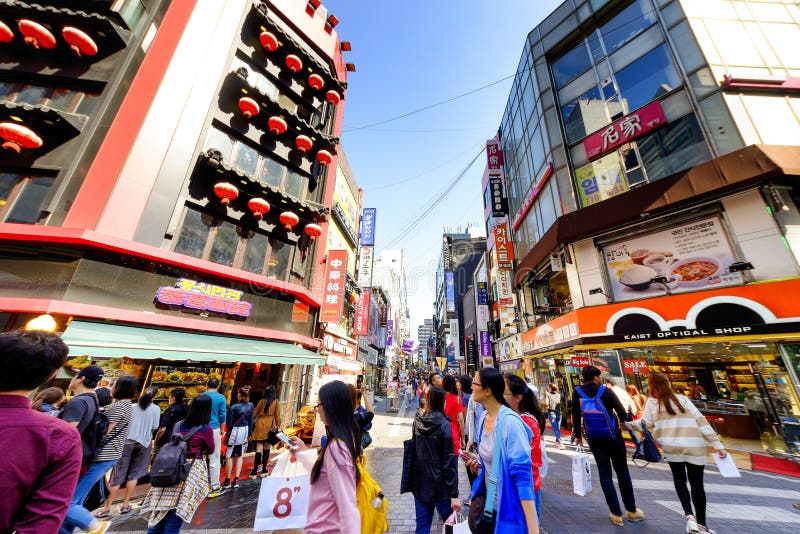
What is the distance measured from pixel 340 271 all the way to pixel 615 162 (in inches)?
532

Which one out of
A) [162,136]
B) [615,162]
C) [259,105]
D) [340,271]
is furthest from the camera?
[340,271]

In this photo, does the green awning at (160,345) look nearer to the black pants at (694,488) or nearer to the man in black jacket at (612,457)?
the man in black jacket at (612,457)

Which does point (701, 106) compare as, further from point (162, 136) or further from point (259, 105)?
point (162, 136)

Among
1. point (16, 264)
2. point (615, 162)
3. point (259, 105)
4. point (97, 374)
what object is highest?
point (259, 105)

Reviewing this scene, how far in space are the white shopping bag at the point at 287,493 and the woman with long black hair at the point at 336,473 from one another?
105cm

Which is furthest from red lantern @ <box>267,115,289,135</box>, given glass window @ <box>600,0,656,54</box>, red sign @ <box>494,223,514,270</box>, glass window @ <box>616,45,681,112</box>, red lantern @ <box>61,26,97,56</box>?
glass window @ <box>600,0,656,54</box>

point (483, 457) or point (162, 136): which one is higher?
point (162, 136)

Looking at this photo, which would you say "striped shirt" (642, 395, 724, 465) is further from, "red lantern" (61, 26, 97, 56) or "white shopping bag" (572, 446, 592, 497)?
"red lantern" (61, 26, 97, 56)

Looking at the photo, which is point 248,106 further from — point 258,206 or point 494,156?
point 494,156

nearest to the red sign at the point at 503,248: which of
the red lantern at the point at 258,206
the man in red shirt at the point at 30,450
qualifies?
the red lantern at the point at 258,206

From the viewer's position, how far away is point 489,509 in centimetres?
231

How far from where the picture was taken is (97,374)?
161 inches

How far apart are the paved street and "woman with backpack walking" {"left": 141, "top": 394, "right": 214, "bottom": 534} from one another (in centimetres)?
133

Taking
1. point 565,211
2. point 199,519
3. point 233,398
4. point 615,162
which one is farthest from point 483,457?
point 615,162
